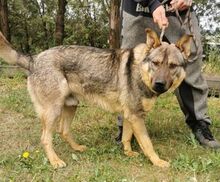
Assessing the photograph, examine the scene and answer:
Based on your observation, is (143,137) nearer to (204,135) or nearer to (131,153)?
(131,153)

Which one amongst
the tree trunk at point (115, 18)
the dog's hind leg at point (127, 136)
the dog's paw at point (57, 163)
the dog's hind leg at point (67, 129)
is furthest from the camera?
the tree trunk at point (115, 18)

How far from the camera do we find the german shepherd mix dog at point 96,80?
4254 mm

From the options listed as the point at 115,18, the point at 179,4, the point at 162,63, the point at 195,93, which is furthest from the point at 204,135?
the point at 115,18

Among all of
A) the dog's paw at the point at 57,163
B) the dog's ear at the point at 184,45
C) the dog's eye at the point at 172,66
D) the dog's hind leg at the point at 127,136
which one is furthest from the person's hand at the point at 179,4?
the dog's paw at the point at 57,163

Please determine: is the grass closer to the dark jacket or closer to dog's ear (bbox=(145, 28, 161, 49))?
dog's ear (bbox=(145, 28, 161, 49))

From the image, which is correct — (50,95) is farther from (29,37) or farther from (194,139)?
(29,37)

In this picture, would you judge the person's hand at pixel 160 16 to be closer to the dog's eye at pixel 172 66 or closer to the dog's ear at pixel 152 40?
the dog's ear at pixel 152 40

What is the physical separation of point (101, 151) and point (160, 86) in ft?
3.70

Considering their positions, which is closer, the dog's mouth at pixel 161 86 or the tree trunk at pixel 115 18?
the dog's mouth at pixel 161 86

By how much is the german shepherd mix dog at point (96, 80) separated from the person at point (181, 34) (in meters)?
0.40

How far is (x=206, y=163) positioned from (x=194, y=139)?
2.70 ft

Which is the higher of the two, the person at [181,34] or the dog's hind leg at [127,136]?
the person at [181,34]

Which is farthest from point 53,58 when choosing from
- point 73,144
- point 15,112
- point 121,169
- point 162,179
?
point 15,112

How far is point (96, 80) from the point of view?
453 cm
